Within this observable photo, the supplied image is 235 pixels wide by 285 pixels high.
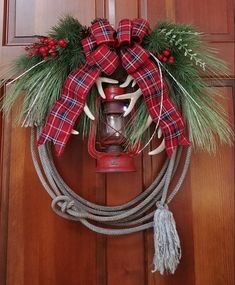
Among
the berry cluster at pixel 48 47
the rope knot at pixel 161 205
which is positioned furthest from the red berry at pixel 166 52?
the rope knot at pixel 161 205

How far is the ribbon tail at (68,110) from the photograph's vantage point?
0.69 metres

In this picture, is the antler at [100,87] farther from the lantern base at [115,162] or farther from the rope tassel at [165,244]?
the rope tassel at [165,244]

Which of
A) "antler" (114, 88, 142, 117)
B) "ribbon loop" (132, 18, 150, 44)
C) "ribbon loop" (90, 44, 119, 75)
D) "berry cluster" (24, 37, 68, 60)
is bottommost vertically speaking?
"antler" (114, 88, 142, 117)

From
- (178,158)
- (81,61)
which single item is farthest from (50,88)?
(178,158)

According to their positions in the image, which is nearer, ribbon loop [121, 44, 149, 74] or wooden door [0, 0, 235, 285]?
ribbon loop [121, 44, 149, 74]

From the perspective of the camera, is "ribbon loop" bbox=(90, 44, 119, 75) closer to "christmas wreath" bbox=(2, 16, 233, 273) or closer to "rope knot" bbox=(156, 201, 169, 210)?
"christmas wreath" bbox=(2, 16, 233, 273)

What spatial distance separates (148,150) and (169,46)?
0.29m

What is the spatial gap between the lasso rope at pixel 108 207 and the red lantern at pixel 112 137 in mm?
105

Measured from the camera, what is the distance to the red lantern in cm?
70

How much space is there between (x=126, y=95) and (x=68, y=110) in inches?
5.9

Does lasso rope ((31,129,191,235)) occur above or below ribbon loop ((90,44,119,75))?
below

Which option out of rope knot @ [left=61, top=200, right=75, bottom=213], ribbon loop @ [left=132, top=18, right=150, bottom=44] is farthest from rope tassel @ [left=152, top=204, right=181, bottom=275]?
ribbon loop @ [left=132, top=18, right=150, bottom=44]

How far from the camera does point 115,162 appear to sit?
70cm

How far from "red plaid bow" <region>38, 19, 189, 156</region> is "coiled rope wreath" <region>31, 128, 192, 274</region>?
77 millimetres
